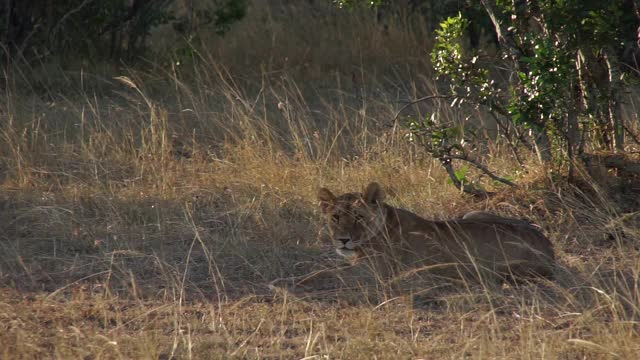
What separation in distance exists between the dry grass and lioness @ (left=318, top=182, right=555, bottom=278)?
12 centimetres

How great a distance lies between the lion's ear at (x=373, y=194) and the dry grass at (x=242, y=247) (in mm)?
411

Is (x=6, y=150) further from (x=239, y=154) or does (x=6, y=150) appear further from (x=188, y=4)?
(x=188, y=4)

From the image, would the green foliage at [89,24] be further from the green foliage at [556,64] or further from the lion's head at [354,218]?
the lion's head at [354,218]

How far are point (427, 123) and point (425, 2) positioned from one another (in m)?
6.26

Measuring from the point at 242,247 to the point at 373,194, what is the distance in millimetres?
955

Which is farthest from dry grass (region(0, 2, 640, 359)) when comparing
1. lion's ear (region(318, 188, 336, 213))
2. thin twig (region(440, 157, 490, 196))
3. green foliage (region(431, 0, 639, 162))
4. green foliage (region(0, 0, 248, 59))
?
green foliage (region(0, 0, 248, 59))

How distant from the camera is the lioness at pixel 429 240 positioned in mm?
5594

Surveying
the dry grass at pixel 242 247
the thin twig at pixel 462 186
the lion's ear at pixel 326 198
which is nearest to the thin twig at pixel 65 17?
the dry grass at pixel 242 247

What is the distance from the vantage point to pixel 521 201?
22.6 feet

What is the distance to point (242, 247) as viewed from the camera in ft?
20.7

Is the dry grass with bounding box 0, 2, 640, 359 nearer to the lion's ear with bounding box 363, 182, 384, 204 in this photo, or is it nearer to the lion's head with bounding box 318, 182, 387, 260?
the lion's head with bounding box 318, 182, 387, 260

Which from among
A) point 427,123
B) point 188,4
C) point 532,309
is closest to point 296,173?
point 427,123

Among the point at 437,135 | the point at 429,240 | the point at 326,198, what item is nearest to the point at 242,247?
the point at 326,198

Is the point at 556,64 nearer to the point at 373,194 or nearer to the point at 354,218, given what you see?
the point at 373,194
